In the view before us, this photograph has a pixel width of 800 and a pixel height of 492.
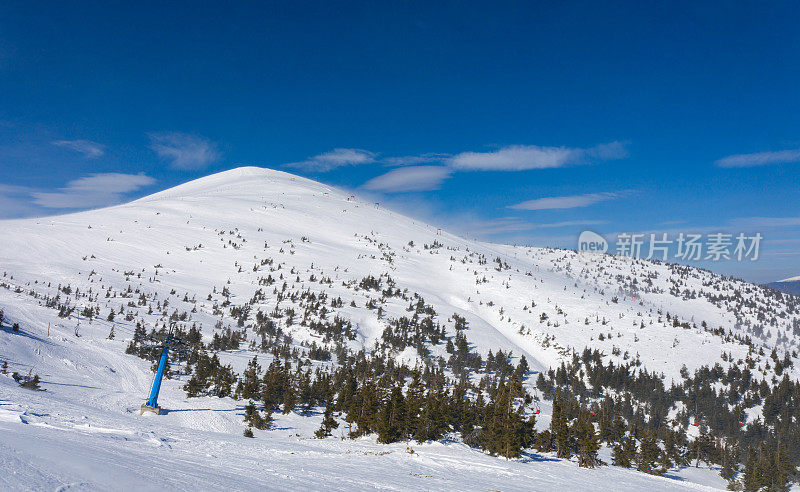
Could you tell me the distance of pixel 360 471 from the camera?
1277 centimetres

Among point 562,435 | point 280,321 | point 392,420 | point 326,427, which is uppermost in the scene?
point 280,321

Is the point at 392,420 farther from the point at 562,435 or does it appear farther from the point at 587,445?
the point at 587,445

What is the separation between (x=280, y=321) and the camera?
2303 inches

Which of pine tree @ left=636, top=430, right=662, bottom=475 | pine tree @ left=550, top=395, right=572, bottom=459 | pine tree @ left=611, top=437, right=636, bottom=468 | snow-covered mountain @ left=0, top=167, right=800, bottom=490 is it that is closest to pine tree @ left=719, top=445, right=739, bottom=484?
snow-covered mountain @ left=0, top=167, right=800, bottom=490

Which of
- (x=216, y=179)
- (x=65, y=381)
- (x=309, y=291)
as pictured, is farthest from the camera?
(x=216, y=179)

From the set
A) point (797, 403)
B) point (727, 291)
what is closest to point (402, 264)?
point (797, 403)

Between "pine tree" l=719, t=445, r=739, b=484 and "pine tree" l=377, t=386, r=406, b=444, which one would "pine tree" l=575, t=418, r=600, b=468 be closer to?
"pine tree" l=377, t=386, r=406, b=444

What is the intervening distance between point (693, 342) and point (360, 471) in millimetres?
68807

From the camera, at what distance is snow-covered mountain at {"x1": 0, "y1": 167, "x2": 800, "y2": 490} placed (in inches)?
421

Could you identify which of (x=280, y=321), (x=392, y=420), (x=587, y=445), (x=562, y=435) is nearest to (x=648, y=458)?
(x=562, y=435)

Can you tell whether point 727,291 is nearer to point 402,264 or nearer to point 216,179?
point 402,264

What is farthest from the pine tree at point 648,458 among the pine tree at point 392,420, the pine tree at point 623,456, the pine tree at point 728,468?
the pine tree at point 392,420

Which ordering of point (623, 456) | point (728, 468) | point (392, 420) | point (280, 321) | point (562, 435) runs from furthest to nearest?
point (280, 321) < point (728, 468) < point (623, 456) < point (562, 435) < point (392, 420)

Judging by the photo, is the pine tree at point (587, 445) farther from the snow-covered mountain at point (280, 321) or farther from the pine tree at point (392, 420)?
the pine tree at point (392, 420)
